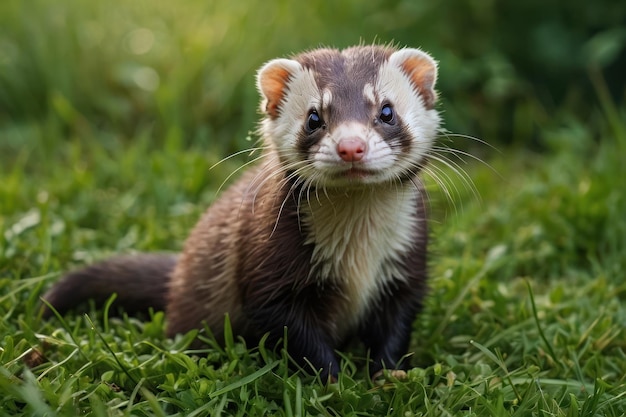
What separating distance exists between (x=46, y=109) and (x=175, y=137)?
151 centimetres

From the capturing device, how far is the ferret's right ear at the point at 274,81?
161 inches

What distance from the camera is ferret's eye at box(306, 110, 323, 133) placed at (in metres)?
3.88

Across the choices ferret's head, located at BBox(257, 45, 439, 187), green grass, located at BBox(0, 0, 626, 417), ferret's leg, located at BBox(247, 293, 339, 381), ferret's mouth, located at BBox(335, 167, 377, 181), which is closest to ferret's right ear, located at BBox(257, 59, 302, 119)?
ferret's head, located at BBox(257, 45, 439, 187)

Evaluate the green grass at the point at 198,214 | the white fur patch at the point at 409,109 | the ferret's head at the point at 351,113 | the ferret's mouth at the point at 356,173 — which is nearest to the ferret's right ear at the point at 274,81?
the ferret's head at the point at 351,113

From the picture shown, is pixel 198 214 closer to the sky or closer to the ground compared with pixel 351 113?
closer to the ground

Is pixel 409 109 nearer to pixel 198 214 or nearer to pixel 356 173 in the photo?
pixel 356 173

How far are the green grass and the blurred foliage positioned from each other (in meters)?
0.02

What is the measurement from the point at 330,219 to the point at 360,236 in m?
0.16

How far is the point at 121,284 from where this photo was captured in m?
4.77

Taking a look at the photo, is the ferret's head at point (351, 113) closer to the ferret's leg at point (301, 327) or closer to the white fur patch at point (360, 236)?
the white fur patch at point (360, 236)

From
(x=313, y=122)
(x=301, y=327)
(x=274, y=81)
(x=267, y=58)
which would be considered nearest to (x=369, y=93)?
(x=313, y=122)

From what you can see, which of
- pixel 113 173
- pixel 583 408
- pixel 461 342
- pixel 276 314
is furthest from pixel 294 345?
pixel 113 173

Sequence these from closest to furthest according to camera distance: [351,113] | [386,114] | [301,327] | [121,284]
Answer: [351,113] → [386,114] → [301,327] → [121,284]

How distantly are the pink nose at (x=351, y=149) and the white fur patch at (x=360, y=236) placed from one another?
0.38 meters
